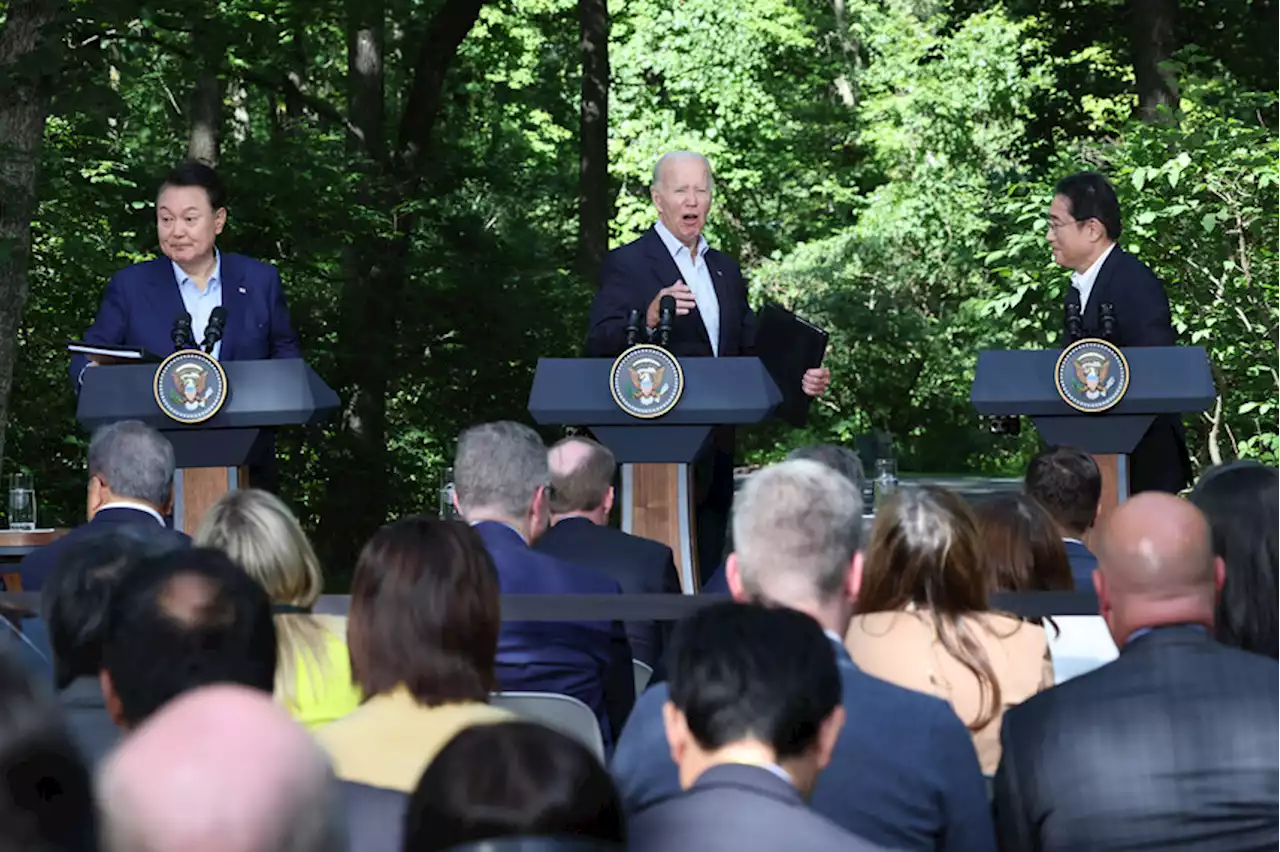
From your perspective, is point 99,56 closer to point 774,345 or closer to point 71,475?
point 774,345

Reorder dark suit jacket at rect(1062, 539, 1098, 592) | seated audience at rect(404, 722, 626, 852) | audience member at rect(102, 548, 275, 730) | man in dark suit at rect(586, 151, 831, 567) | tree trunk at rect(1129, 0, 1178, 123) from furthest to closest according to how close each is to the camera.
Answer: tree trunk at rect(1129, 0, 1178, 123) < man in dark suit at rect(586, 151, 831, 567) < dark suit jacket at rect(1062, 539, 1098, 592) < audience member at rect(102, 548, 275, 730) < seated audience at rect(404, 722, 626, 852)

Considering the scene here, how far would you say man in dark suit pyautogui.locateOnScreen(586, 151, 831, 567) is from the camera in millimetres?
6773

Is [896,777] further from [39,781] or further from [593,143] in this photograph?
[593,143]

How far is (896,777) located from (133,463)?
249cm

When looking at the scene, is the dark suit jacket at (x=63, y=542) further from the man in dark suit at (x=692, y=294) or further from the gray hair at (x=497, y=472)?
the man in dark suit at (x=692, y=294)

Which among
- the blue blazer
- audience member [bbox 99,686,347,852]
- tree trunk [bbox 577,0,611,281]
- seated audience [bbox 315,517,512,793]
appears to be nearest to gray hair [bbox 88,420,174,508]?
the blue blazer

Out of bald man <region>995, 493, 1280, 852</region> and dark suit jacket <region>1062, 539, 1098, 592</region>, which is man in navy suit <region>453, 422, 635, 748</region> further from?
bald man <region>995, 493, 1280, 852</region>

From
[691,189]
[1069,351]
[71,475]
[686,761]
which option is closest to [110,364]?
[691,189]

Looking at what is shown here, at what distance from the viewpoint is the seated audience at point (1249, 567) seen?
3.71 m

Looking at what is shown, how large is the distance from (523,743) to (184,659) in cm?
102

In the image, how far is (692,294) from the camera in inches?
262

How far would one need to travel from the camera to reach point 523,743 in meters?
1.92

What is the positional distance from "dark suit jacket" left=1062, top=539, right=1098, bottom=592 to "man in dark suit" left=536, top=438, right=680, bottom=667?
0.96 meters

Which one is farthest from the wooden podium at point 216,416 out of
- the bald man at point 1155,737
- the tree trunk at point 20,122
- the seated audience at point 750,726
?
the seated audience at point 750,726
